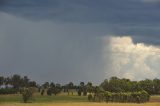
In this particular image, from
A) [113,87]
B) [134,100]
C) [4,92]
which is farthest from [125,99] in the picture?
[4,92]

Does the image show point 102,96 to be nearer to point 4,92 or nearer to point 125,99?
point 125,99

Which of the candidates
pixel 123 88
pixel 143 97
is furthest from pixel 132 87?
pixel 143 97

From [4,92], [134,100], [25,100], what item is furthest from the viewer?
[4,92]

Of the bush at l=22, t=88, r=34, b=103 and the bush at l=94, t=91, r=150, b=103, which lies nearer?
the bush at l=22, t=88, r=34, b=103

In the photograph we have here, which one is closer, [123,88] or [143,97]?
[143,97]

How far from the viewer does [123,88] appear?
198000 millimetres

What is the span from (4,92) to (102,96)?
5392 centimetres

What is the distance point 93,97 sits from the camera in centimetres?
16412

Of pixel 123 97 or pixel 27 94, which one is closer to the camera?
pixel 27 94

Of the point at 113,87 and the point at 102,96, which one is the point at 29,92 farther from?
the point at 113,87

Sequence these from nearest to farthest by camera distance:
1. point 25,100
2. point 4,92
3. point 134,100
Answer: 1. point 25,100
2. point 134,100
3. point 4,92

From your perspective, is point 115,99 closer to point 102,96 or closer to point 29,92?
point 102,96

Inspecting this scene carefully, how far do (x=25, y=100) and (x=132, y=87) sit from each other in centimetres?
7030

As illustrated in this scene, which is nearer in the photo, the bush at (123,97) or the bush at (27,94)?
the bush at (27,94)
